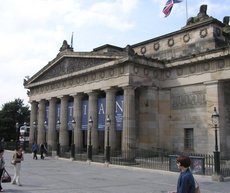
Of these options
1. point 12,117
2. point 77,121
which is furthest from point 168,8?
point 12,117

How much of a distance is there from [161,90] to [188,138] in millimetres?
5445

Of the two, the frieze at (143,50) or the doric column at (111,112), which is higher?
the frieze at (143,50)

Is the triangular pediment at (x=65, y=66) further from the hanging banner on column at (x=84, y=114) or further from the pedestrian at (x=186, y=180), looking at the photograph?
the pedestrian at (x=186, y=180)

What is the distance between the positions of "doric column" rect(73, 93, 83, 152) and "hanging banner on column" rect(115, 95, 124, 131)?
6.85 m

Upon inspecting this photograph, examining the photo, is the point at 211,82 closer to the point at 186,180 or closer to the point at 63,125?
the point at 63,125

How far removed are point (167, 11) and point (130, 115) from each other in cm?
1093

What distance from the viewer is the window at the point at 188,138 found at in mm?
31959

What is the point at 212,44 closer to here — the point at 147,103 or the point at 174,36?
the point at 174,36

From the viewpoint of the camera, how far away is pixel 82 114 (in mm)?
38031

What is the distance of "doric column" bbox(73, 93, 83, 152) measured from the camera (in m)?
37.9

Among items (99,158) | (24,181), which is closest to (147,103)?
(99,158)

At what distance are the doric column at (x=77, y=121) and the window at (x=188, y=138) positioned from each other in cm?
1198

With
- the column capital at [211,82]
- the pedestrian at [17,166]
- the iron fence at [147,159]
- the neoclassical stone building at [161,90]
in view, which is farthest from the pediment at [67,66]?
the pedestrian at [17,166]

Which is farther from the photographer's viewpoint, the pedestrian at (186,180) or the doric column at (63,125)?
the doric column at (63,125)
